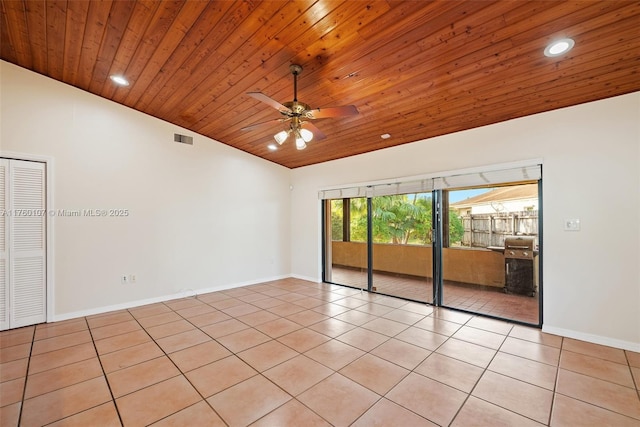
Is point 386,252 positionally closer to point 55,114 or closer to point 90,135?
point 90,135

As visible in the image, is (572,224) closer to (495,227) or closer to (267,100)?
(495,227)

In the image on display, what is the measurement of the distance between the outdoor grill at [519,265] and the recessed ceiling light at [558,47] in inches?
97.8

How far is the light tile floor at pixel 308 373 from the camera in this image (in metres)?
1.97

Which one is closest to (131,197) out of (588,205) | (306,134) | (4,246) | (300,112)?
(4,246)

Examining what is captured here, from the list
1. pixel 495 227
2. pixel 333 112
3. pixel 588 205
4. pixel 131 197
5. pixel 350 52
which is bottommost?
pixel 495 227

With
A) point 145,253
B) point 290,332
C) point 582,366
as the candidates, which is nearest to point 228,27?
point 290,332

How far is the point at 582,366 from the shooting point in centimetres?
260

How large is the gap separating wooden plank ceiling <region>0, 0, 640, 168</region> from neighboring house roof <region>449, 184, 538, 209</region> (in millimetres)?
973

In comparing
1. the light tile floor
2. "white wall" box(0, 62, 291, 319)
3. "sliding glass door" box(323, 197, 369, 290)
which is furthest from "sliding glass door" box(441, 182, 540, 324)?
"white wall" box(0, 62, 291, 319)

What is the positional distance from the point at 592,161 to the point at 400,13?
2.85m

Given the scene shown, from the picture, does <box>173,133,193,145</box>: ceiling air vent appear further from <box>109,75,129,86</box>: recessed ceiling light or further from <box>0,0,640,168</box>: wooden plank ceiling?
<box>109,75,129,86</box>: recessed ceiling light

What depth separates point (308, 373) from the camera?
2494 mm

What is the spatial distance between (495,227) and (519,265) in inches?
27.9

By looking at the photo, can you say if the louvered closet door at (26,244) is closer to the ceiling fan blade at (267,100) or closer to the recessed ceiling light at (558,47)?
the ceiling fan blade at (267,100)
